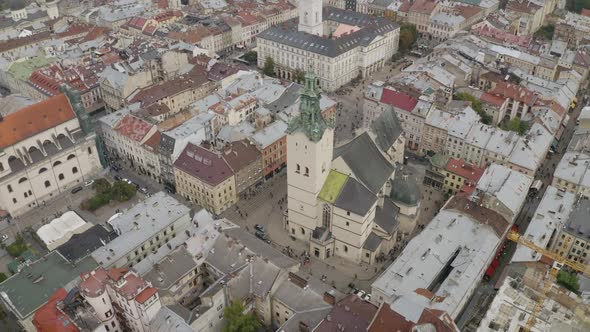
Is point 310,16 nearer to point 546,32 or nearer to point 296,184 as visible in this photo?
point 296,184

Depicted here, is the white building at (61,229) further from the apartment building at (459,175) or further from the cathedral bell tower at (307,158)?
the apartment building at (459,175)

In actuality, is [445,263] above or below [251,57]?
above

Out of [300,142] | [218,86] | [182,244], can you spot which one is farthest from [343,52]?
[182,244]

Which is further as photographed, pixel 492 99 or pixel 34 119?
pixel 492 99

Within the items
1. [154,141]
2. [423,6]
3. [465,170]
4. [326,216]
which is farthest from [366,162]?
[423,6]

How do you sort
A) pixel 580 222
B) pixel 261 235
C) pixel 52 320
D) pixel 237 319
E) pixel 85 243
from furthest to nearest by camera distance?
pixel 261 235 < pixel 580 222 < pixel 85 243 < pixel 237 319 < pixel 52 320

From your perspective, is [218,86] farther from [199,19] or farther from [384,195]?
[384,195]

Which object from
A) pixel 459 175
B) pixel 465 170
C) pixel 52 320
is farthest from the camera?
pixel 465 170
